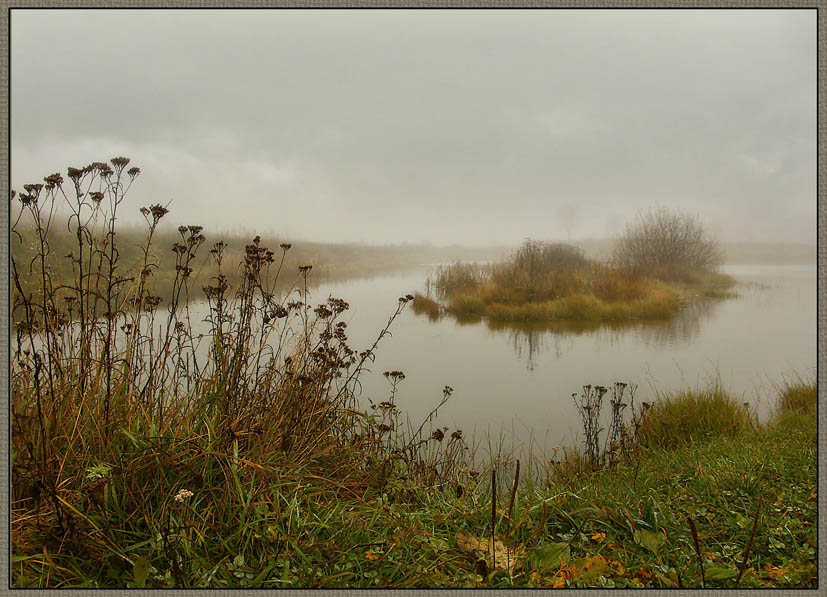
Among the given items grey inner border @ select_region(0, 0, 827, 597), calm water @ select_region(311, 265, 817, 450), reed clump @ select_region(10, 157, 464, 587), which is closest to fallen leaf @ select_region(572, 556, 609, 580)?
grey inner border @ select_region(0, 0, 827, 597)

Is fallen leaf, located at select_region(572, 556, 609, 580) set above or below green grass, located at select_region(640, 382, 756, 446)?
above

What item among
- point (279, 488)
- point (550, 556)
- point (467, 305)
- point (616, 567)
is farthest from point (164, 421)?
point (467, 305)

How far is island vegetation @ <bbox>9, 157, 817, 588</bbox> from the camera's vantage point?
5.35 ft

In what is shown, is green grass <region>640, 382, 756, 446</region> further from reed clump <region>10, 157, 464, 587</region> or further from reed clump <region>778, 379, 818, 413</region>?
reed clump <region>10, 157, 464, 587</region>

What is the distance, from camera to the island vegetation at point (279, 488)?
5.35 ft

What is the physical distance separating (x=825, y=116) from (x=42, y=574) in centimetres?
353

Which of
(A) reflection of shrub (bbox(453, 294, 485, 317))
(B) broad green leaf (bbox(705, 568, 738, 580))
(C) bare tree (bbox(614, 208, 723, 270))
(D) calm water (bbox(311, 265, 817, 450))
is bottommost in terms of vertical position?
(B) broad green leaf (bbox(705, 568, 738, 580))

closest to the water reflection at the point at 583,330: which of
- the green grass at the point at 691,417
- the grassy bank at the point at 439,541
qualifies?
the green grass at the point at 691,417

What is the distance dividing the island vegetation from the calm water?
0.95 ft

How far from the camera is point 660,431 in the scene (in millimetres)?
3594

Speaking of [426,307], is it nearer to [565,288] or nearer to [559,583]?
[565,288]

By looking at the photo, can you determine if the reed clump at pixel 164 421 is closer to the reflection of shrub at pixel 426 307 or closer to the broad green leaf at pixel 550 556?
the reflection of shrub at pixel 426 307

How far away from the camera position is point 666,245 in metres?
4.26

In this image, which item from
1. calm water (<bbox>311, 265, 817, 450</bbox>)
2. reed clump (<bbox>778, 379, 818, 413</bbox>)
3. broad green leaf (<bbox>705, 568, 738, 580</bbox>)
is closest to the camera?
broad green leaf (<bbox>705, 568, 738, 580</bbox>)
